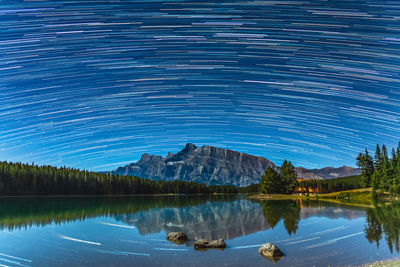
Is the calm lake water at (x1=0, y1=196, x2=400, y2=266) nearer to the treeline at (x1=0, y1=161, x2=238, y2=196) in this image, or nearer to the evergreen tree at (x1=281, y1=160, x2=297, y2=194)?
the evergreen tree at (x1=281, y1=160, x2=297, y2=194)

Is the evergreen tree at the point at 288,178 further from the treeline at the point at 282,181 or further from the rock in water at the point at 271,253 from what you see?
the rock in water at the point at 271,253

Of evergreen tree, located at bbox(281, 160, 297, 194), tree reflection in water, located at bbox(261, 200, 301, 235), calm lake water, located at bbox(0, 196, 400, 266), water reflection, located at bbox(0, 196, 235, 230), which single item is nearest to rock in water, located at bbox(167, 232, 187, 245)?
calm lake water, located at bbox(0, 196, 400, 266)

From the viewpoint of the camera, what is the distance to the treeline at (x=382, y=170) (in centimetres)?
8329

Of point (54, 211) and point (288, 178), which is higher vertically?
point (288, 178)

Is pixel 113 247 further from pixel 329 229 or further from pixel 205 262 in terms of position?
pixel 329 229

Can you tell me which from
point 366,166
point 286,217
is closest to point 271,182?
point 366,166

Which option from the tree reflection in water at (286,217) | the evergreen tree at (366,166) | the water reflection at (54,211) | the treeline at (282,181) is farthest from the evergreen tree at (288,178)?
the tree reflection in water at (286,217)

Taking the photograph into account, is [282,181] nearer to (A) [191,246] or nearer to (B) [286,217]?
(B) [286,217]

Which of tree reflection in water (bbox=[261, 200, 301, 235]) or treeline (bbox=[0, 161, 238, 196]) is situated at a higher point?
treeline (bbox=[0, 161, 238, 196])

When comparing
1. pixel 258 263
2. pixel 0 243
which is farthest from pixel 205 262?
pixel 0 243

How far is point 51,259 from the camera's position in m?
19.1

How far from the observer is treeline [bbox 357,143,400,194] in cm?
8329

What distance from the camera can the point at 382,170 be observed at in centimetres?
9212

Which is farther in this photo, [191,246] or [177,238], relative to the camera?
[177,238]
